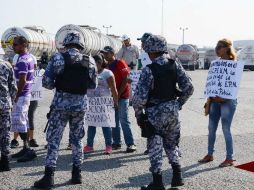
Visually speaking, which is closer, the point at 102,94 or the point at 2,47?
the point at 102,94

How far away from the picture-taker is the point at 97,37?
30.8 m

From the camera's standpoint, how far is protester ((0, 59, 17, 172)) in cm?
666

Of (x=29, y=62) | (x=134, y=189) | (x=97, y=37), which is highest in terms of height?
(x=97, y=37)

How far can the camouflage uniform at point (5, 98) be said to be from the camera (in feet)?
21.9

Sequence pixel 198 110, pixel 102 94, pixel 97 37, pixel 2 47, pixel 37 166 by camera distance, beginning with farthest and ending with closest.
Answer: pixel 97 37, pixel 2 47, pixel 198 110, pixel 102 94, pixel 37 166

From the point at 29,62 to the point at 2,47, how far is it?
21373 mm

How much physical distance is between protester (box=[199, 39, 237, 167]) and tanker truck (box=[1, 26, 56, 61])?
62.6 ft

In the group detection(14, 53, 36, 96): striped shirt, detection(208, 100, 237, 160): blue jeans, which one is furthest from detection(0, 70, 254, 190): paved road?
detection(14, 53, 36, 96): striped shirt

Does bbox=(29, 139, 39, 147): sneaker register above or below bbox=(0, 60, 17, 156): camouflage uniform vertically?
below

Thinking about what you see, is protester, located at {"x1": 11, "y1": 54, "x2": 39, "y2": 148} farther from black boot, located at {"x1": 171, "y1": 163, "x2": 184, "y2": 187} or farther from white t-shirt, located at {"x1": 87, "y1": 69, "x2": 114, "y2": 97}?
black boot, located at {"x1": 171, "y1": 163, "x2": 184, "y2": 187}

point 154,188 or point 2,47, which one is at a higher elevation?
point 2,47

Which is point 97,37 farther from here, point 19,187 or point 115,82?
point 19,187

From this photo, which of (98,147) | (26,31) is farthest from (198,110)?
(26,31)

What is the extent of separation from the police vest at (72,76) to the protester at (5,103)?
43.3 inches
